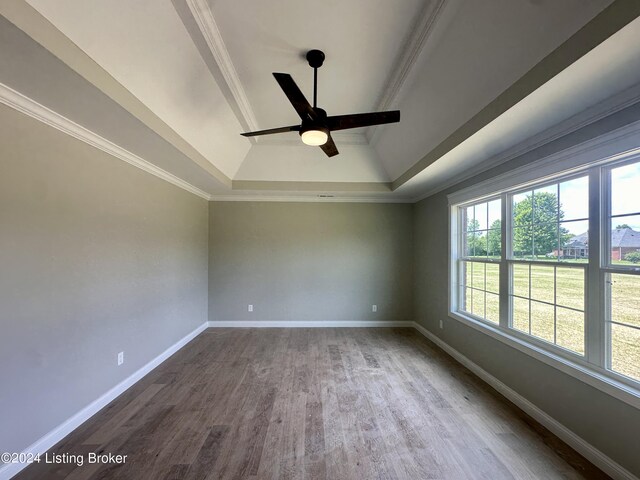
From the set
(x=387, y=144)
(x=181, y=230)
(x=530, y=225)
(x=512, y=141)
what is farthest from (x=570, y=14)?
(x=181, y=230)

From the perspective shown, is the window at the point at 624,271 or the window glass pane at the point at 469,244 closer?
the window at the point at 624,271

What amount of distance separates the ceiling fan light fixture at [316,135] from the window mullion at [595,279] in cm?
198

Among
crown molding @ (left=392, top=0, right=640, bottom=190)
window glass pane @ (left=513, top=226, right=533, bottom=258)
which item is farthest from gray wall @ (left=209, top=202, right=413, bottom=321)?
crown molding @ (left=392, top=0, right=640, bottom=190)

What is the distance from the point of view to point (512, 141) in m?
2.36

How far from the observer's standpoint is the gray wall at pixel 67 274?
1.71 meters

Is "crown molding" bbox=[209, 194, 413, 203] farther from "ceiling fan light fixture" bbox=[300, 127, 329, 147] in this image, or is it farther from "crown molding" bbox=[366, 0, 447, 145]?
"ceiling fan light fixture" bbox=[300, 127, 329, 147]

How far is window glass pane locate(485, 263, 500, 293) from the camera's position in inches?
117

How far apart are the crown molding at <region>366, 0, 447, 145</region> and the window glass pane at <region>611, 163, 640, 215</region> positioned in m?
1.63

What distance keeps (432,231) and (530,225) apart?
5.75ft

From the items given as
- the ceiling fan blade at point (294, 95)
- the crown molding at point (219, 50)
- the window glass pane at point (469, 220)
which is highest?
the crown molding at point (219, 50)

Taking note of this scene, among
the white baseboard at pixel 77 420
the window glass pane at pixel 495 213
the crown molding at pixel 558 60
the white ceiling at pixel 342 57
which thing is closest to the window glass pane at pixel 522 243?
the window glass pane at pixel 495 213

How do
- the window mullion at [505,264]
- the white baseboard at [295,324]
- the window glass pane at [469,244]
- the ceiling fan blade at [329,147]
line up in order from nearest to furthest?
the ceiling fan blade at [329,147]
the window mullion at [505,264]
the window glass pane at [469,244]
the white baseboard at [295,324]

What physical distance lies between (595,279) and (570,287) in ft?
0.77

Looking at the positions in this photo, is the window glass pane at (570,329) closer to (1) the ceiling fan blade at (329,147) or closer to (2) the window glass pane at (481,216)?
(2) the window glass pane at (481,216)
